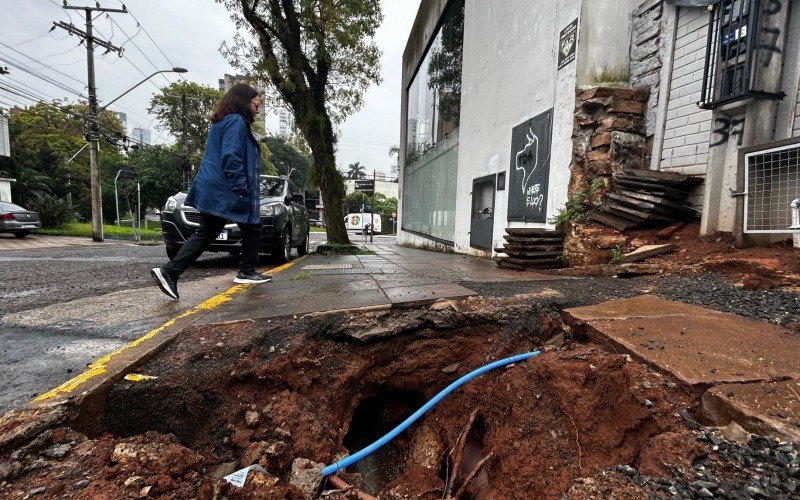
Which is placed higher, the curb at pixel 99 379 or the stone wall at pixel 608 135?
the stone wall at pixel 608 135

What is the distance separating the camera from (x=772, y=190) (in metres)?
3.11

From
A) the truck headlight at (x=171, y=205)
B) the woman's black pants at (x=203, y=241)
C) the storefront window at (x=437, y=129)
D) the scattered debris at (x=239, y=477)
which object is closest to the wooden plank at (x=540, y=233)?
the woman's black pants at (x=203, y=241)

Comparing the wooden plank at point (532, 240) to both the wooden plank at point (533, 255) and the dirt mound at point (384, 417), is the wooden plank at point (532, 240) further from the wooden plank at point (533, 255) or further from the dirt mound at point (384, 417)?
the dirt mound at point (384, 417)

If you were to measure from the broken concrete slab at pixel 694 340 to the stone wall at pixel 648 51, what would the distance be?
3.10m

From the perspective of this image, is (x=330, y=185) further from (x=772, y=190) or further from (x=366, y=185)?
(x=772, y=190)

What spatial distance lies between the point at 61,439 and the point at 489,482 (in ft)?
5.79

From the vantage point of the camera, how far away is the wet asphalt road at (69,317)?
5.20ft

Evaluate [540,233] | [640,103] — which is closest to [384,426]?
[540,233]

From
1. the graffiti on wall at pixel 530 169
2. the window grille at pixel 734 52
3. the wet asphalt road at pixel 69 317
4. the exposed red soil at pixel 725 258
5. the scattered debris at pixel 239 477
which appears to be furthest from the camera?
the graffiti on wall at pixel 530 169

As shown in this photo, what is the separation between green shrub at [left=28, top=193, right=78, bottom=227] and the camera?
1527cm

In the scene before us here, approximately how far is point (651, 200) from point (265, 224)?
504 centimetres

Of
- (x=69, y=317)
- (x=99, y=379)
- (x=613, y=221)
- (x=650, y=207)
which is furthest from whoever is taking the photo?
(x=613, y=221)

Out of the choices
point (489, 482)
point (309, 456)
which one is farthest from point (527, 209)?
point (309, 456)

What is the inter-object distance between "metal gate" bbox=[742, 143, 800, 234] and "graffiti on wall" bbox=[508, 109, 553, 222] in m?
2.18
